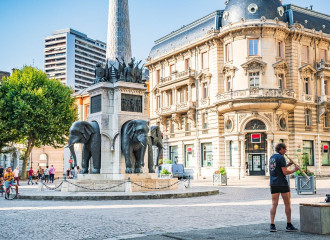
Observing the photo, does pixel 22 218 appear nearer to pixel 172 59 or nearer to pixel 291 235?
pixel 291 235

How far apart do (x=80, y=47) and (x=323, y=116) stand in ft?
357

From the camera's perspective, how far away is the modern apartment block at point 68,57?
136500 mm

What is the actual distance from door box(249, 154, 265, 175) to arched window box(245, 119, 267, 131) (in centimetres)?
285

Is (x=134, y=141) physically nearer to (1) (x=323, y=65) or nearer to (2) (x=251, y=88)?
(2) (x=251, y=88)

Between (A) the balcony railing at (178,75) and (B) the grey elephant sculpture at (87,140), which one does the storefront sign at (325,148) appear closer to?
(A) the balcony railing at (178,75)

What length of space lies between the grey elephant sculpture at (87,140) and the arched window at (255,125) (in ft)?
79.3

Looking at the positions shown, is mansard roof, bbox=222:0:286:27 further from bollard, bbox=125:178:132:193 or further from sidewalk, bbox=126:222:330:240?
sidewalk, bbox=126:222:330:240

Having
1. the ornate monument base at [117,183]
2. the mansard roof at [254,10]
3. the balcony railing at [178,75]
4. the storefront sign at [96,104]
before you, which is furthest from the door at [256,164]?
the storefront sign at [96,104]

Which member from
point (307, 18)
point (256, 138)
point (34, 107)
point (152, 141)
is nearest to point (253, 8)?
point (307, 18)

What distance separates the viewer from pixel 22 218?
12.1 metres

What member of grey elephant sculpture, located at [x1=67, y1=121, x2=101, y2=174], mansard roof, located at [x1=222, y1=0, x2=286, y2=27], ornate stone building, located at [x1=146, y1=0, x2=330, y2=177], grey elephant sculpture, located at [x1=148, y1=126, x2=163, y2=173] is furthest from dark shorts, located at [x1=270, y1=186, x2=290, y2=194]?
mansard roof, located at [x1=222, y1=0, x2=286, y2=27]

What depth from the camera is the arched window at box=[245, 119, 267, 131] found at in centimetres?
4284

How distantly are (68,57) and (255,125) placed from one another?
340 ft

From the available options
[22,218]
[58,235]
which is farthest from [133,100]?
[58,235]
